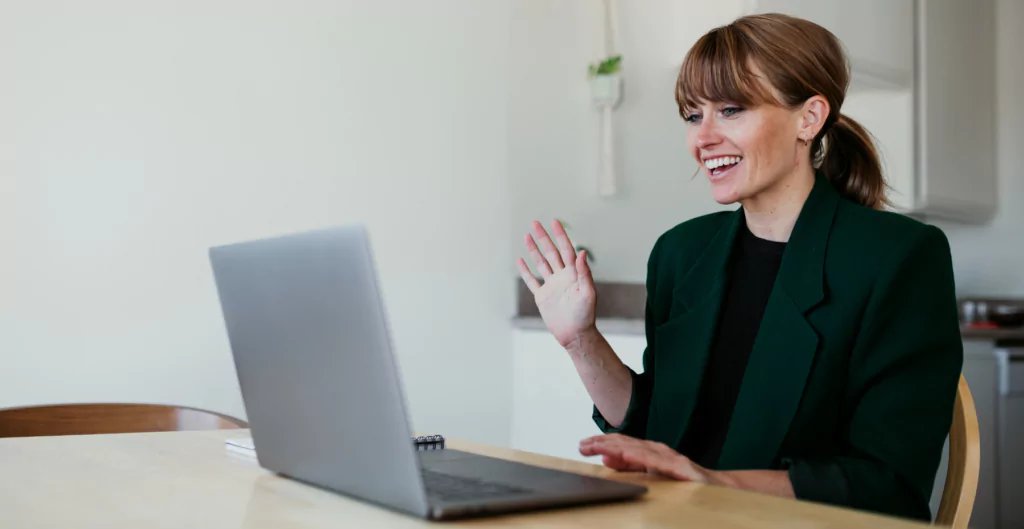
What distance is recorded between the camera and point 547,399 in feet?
10.6

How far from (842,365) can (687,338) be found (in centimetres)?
24

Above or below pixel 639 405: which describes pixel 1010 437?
below

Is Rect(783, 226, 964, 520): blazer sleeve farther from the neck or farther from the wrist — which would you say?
the wrist

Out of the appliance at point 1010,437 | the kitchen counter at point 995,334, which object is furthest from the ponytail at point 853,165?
the appliance at point 1010,437

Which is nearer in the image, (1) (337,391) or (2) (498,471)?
(1) (337,391)

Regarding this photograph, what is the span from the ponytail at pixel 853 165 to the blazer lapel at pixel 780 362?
0.14m

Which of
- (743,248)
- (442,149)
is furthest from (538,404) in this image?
(743,248)

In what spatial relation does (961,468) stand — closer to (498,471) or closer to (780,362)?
(780,362)

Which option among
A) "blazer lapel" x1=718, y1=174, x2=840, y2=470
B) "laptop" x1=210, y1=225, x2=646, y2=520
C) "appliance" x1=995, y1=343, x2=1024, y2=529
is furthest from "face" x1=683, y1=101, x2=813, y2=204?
"appliance" x1=995, y1=343, x2=1024, y2=529

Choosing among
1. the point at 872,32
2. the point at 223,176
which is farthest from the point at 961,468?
the point at 872,32

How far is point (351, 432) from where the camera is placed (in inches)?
32.3

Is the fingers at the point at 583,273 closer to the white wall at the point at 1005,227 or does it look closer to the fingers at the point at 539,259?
the fingers at the point at 539,259

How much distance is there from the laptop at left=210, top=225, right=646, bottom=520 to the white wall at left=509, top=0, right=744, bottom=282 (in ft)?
7.82

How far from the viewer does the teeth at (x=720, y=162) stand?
1442 mm
